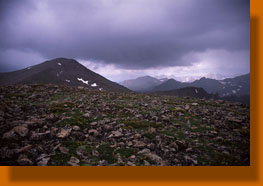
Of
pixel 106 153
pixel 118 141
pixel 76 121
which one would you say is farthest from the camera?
pixel 76 121

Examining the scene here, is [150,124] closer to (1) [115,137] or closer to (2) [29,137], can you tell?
(1) [115,137]

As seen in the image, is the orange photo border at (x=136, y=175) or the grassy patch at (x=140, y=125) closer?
the orange photo border at (x=136, y=175)

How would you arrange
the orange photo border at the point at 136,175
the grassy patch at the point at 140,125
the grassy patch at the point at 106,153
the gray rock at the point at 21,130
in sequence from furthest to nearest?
the grassy patch at the point at 140,125 < the gray rock at the point at 21,130 < the grassy patch at the point at 106,153 < the orange photo border at the point at 136,175

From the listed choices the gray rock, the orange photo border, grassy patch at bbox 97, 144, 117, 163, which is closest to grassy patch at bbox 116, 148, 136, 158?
grassy patch at bbox 97, 144, 117, 163

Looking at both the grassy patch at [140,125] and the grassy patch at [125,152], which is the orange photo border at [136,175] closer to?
the grassy patch at [125,152]

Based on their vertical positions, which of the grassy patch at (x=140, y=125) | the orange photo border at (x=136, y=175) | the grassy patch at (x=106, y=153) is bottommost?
the orange photo border at (x=136, y=175)

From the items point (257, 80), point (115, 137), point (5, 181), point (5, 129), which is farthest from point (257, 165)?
point (5, 129)

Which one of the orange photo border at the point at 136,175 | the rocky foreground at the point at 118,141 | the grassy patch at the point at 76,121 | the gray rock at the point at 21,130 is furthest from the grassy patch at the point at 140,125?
the gray rock at the point at 21,130

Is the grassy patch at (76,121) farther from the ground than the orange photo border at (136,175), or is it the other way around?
the grassy patch at (76,121)

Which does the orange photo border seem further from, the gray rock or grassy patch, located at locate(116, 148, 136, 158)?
the gray rock

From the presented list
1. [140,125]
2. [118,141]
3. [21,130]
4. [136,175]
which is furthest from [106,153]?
[21,130]

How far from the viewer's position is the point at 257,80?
7.28 meters

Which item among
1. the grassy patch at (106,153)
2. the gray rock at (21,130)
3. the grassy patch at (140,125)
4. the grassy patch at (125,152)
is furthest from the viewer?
the grassy patch at (140,125)

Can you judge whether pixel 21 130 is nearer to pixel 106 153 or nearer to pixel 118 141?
pixel 106 153
